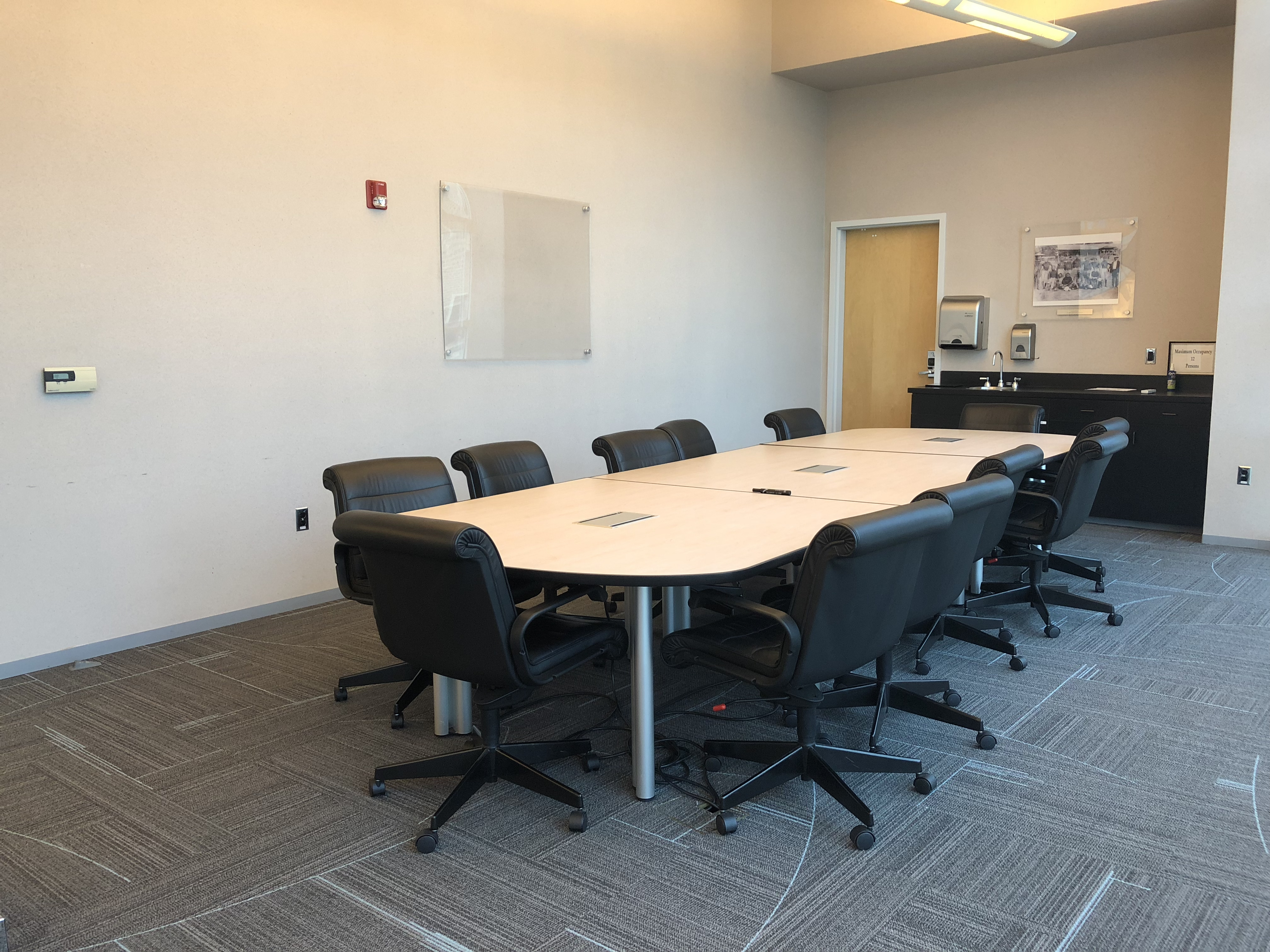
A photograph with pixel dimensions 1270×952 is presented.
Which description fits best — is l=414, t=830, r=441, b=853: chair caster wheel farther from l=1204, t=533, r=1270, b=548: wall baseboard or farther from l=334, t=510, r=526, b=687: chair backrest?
l=1204, t=533, r=1270, b=548: wall baseboard

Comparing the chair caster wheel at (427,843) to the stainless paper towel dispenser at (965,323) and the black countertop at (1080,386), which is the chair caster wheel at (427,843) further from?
the stainless paper towel dispenser at (965,323)

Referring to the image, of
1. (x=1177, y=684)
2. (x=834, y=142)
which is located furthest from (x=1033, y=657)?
(x=834, y=142)

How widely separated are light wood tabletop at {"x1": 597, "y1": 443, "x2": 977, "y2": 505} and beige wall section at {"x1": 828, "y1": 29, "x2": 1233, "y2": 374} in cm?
320

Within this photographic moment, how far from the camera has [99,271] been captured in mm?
3977

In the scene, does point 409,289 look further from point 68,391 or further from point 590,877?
point 590,877

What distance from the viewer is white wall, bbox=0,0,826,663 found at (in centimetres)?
385

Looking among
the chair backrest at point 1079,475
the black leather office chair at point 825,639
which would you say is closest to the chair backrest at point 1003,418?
the chair backrest at point 1079,475

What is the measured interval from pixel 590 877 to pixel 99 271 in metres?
3.23

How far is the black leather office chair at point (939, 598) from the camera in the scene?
267 cm

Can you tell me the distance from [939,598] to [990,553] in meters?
1.23

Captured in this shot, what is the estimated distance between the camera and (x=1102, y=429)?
4.27 metres

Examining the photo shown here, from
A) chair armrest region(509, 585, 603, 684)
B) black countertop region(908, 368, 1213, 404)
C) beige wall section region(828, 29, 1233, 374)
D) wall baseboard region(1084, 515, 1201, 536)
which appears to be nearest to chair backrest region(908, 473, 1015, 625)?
chair armrest region(509, 585, 603, 684)

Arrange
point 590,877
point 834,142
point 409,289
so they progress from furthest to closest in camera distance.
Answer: point 834,142, point 409,289, point 590,877

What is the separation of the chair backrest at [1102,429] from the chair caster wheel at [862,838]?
2.35 metres
